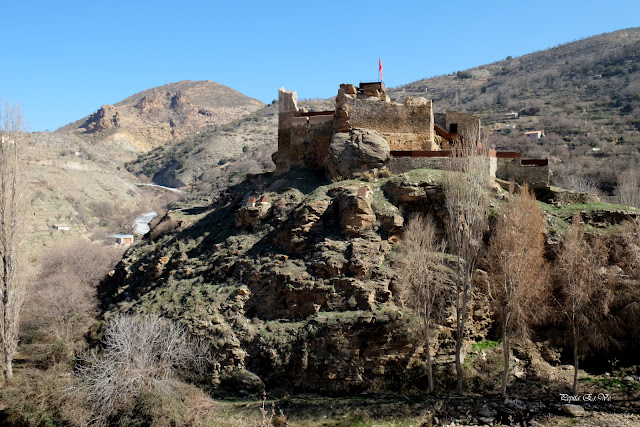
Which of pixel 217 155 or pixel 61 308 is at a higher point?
pixel 217 155

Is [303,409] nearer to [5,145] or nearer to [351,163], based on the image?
[351,163]

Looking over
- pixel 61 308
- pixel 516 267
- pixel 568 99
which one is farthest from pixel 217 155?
pixel 516 267

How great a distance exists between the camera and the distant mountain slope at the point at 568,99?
47906 millimetres

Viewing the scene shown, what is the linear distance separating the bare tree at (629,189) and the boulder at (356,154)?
18024 millimetres

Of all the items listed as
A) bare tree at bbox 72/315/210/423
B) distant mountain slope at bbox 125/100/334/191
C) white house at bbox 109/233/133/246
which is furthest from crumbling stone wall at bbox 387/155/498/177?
distant mountain slope at bbox 125/100/334/191

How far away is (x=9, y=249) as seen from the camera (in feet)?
66.5

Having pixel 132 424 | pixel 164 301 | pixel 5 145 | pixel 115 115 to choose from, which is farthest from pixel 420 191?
pixel 115 115

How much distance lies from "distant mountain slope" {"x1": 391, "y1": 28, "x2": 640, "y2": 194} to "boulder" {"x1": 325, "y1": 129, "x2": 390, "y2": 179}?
948 inches

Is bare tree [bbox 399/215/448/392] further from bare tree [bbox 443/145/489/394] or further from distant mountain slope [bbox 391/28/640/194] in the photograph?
distant mountain slope [bbox 391/28/640/194]

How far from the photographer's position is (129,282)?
25328 millimetres

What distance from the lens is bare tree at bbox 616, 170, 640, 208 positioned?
Result: 31931 millimetres

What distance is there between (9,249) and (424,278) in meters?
16.2

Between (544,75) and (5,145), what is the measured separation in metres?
81.0

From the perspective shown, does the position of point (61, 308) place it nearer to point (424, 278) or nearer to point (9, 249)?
point (9, 249)
